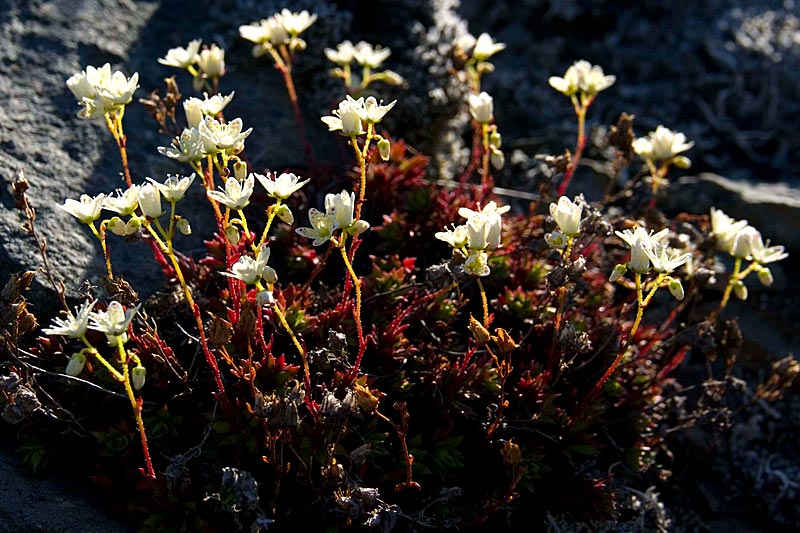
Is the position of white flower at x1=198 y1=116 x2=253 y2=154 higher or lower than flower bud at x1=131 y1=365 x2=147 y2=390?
higher

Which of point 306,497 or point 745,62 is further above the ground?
point 745,62

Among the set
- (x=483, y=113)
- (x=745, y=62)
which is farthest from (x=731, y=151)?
(x=483, y=113)

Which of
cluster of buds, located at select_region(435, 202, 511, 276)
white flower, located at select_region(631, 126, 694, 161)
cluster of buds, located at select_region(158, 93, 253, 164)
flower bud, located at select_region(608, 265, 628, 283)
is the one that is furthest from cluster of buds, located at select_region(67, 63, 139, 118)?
white flower, located at select_region(631, 126, 694, 161)

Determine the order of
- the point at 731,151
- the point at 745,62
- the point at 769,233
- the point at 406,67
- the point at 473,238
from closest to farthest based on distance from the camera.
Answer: the point at 473,238 < the point at 769,233 < the point at 406,67 < the point at 731,151 < the point at 745,62

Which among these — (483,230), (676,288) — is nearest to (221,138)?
(483,230)

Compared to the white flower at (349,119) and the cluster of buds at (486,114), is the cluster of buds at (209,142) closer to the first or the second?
the white flower at (349,119)

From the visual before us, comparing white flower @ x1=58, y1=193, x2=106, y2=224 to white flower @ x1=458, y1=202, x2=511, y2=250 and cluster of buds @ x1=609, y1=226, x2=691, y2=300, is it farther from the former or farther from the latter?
cluster of buds @ x1=609, y1=226, x2=691, y2=300

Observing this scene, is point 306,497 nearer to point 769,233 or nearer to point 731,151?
point 769,233
